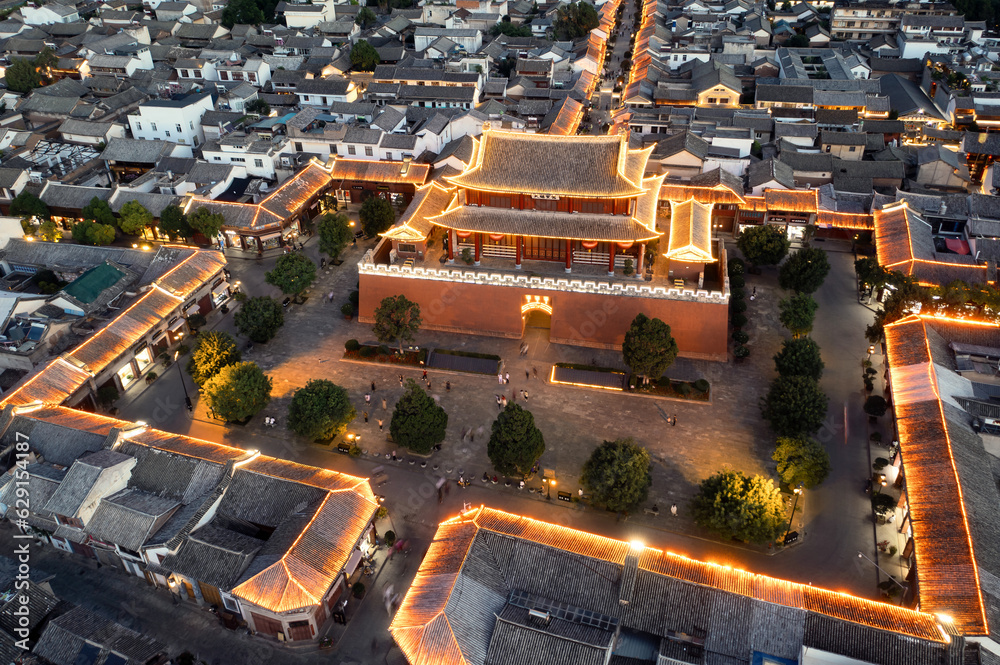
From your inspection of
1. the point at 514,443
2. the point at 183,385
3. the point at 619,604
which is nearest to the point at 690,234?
the point at 514,443

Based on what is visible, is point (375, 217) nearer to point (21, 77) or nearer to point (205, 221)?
point (205, 221)

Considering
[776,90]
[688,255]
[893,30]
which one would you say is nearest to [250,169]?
[688,255]

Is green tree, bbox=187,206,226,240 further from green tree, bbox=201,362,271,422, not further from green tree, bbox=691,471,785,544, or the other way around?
green tree, bbox=691,471,785,544

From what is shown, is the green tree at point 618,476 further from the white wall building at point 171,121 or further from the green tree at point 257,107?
the green tree at point 257,107

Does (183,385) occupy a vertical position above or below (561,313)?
below

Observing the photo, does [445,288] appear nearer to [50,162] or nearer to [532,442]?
[532,442]

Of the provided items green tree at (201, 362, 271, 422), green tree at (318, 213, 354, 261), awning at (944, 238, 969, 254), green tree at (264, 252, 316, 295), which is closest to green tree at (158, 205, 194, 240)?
green tree at (318, 213, 354, 261)

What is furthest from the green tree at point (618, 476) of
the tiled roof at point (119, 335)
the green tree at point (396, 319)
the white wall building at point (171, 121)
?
the white wall building at point (171, 121)
